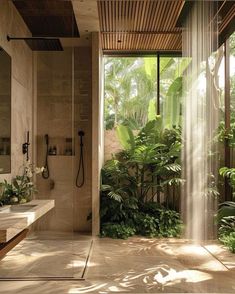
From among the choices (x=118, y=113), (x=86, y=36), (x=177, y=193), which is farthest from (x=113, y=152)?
(x=86, y=36)

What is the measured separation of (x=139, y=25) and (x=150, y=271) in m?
2.95

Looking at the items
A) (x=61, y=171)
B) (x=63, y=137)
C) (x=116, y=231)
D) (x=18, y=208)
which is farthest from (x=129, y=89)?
(x=18, y=208)

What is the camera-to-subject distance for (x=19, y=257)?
3.25m

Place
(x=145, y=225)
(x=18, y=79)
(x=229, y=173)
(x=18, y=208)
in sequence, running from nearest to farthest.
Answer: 1. (x=18, y=208)
2. (x=18, y=79)
3. (x=229, y=173)
4. (x=145, y=225)

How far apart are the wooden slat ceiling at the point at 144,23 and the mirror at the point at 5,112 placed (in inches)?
48.1

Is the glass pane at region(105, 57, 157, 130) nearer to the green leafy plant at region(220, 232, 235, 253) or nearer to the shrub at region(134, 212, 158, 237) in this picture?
the shrub at region(134, 212, 158, 237)

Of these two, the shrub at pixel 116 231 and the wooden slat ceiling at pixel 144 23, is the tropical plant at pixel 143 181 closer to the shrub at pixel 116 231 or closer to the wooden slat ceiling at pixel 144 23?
the shrub at pixel 116 231

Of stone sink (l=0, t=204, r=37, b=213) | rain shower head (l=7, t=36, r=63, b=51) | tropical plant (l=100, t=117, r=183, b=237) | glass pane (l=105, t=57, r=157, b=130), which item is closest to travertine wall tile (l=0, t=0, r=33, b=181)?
rain shower head (l=7, t=36, r=63, b=51)

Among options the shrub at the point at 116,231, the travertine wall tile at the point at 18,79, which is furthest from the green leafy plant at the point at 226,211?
the travertine wall tile at the point at 18,79

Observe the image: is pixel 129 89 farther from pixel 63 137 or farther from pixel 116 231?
pixel 116 231

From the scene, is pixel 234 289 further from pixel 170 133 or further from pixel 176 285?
pixel 170 133

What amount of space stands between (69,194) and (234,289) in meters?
2.00

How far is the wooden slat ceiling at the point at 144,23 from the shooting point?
3729 mm

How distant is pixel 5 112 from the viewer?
3.31 m
